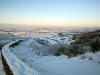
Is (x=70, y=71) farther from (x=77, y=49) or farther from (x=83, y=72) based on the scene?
(x=77, y=49)

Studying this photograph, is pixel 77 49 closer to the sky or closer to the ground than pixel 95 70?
closer to the ground

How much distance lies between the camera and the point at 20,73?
4234 millimetres

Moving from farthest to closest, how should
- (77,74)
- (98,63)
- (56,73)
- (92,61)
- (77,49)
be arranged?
(77,49) → (92,61) → (98,63) → (56,73) → (77,74)

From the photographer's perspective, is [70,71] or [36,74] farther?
[70,71]

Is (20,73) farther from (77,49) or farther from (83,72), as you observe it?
(77,49)

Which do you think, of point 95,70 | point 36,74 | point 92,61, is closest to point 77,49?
point 92,61

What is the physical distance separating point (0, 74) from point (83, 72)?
4.76 metres

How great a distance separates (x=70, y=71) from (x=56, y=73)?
2.15 ft

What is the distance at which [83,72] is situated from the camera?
423 centimetres

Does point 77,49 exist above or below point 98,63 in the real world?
below

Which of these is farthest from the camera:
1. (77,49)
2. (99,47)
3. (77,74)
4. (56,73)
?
(77,49)

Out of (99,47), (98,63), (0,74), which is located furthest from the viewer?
(99,47)

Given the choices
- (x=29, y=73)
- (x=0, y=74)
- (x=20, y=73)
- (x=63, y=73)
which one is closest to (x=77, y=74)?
(x=63, y=73)

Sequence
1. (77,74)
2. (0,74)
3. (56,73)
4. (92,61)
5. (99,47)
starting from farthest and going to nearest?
1. (99,47)
2. (0,74)
3. (92,61)
4. (56,73)
5. (77,74)
